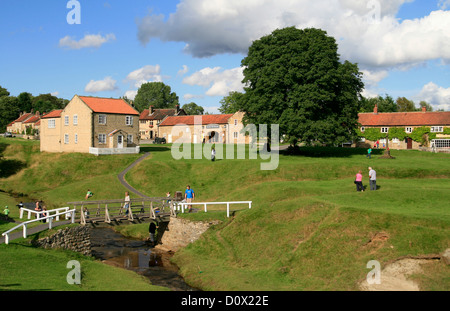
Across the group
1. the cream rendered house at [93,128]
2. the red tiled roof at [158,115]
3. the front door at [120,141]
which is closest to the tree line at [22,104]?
the red tiled roof at [158,115]

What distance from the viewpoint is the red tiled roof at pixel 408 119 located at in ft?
253

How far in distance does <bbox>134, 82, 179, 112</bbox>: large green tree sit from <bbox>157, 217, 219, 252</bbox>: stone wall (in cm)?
14143

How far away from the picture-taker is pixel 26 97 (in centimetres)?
16112

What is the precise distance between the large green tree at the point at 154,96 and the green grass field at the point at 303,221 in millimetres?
122891

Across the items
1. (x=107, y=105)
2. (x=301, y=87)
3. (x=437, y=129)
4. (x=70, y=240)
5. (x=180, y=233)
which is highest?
(x=301, y=87)

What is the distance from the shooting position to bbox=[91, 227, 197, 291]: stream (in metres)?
25.9

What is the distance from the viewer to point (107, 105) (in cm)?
6656

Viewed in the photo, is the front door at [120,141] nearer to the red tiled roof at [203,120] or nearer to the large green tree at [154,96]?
the red tiled roof at [203,120]

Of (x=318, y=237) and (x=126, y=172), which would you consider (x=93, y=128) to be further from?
(x=318, y=237)

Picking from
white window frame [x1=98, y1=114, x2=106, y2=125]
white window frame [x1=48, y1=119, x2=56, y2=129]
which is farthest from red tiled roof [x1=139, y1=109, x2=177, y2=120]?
white window frame [x1=98, y1=114, x2=106, y2=125]

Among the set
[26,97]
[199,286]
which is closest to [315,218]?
[199,286]

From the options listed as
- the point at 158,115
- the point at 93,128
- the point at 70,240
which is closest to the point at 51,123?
the point at 93,128

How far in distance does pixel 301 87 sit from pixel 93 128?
34374 millimetres

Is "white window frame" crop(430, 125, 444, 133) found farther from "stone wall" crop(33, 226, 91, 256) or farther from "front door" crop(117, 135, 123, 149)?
"stone wall" crop(33, 226, 91, 256)
